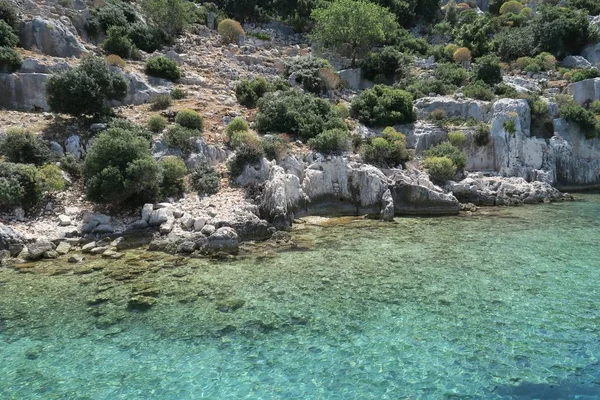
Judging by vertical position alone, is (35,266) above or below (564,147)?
below

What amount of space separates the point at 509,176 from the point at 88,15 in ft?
134

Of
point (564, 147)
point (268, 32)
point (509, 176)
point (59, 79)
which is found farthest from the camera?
point (268, 32)

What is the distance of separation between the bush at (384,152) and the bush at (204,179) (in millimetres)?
10300

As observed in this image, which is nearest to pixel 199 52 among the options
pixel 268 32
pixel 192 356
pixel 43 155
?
pixel 268 32

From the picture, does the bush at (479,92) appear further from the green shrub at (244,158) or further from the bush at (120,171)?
the bush at (120,171)

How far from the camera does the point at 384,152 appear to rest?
29.1 meters

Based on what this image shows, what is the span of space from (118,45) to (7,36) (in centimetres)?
903

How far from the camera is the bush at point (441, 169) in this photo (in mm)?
29281

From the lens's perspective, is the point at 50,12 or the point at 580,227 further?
the point at 50,12

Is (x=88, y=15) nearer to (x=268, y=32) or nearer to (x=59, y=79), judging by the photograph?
(x=59, y=79)

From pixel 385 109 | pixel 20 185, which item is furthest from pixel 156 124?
pixel 385 109

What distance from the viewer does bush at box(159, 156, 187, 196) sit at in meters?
23.5

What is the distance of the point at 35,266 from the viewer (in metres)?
16.8

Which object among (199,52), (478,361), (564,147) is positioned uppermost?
(199,52)
